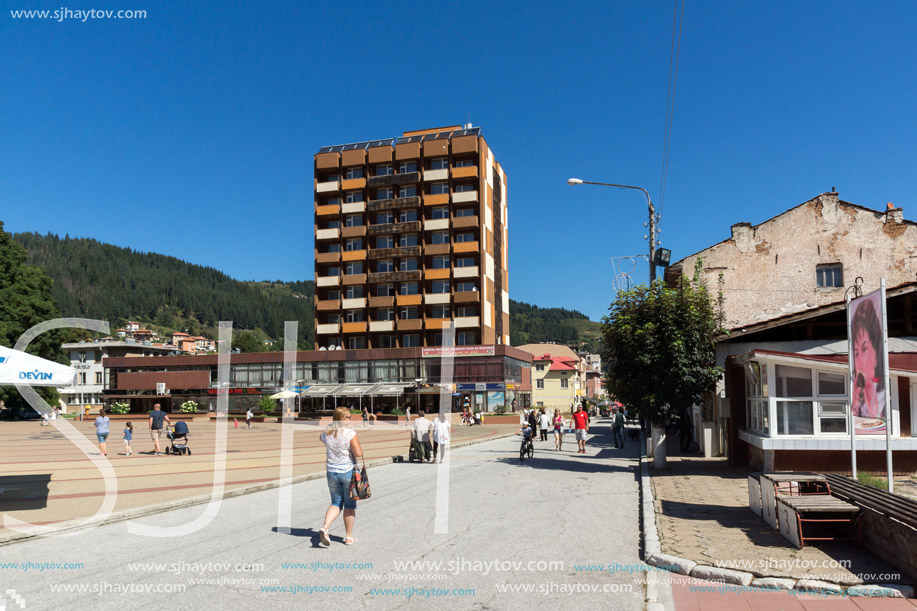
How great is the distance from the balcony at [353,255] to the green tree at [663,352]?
184ft

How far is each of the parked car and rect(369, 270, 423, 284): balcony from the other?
3348 cm

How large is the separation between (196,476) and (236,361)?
189ft

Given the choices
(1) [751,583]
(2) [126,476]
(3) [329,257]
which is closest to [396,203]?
(3) [329,257]

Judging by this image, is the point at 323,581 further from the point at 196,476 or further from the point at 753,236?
the point at 753,236

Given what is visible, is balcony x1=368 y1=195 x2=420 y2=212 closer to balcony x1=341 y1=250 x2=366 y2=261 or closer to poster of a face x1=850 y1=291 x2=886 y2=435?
balcony x1=341 y1=250 x2=366 y2=261

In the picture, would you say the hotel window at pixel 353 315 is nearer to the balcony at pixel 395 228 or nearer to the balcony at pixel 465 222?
the balcony at pixel 395 228

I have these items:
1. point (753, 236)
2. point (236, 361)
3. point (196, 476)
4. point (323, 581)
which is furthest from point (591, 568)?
point (236, 361)

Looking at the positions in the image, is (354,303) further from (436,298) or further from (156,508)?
(156,508)

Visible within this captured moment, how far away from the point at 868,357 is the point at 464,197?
61318mm

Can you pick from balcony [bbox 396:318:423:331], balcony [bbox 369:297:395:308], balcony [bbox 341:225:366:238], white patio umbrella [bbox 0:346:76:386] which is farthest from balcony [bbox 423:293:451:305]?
white patio umbrella [bbox 0:346:76:386]

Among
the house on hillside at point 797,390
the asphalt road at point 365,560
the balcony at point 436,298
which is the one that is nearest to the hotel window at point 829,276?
the house on hillside at point 797,390

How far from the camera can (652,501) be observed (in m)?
11.5

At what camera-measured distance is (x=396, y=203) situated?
7088 centimetres

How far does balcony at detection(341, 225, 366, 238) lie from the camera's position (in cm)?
7200
